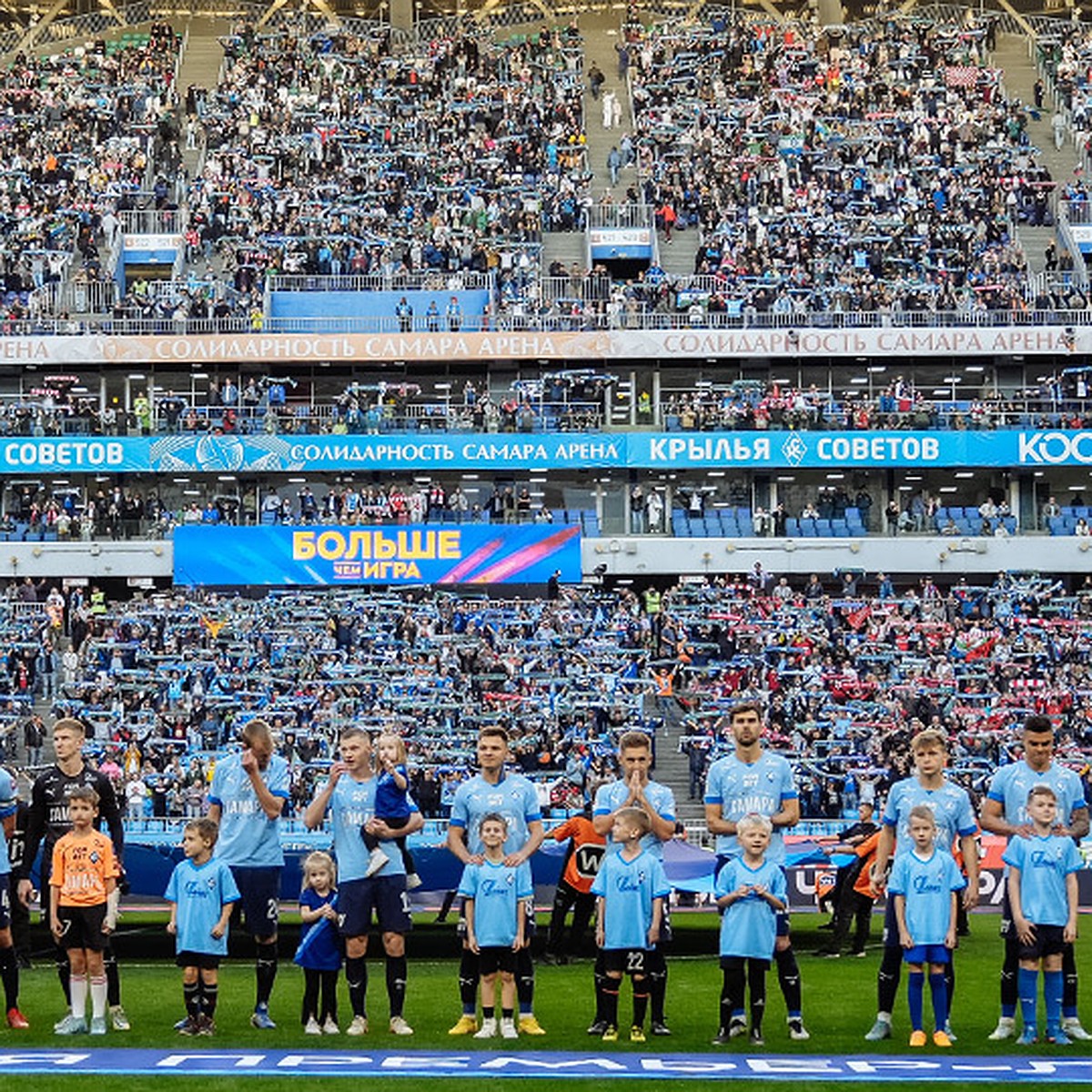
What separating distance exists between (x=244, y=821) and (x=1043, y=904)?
5084 mm

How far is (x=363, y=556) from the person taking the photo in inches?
1797

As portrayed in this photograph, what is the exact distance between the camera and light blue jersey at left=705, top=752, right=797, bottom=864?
44.5ft

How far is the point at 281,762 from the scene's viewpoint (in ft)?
46.3

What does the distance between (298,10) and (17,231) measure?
661 inches

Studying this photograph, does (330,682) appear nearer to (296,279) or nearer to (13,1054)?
(296,279)

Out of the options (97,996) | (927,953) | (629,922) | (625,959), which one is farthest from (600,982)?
(97,996)

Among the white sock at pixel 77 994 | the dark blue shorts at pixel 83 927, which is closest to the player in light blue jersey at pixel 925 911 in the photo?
the dark blue shorts at pixel 83 927

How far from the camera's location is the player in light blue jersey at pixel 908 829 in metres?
13.0

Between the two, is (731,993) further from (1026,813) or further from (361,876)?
(361,876)

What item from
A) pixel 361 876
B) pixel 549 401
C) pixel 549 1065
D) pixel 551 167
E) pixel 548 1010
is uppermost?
pixel 551 167

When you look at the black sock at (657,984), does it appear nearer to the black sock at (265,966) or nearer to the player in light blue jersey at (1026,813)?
the player in light blue jersey at (1026,813)

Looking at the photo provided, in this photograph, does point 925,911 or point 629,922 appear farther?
point 629,922

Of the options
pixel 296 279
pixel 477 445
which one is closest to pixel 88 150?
A: pixel 296 279

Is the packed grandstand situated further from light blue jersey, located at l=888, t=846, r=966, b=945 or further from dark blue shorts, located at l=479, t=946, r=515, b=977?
light blue jersey, located at l=888, t=846, r=966, b=945
